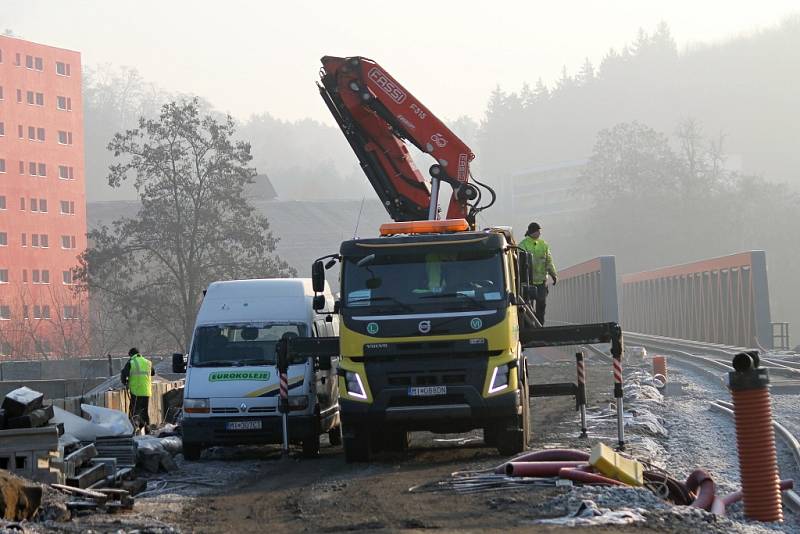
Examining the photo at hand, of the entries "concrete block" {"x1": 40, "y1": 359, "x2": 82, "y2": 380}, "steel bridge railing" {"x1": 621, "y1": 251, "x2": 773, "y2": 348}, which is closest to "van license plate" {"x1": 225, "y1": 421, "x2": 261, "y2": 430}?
"steel bridge railing" {"x1": 621, "y1": 251, "x2": 773, "y2": 348}

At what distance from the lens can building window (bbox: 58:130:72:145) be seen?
103000 millimetres

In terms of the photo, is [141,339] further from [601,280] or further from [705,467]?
[705,467]

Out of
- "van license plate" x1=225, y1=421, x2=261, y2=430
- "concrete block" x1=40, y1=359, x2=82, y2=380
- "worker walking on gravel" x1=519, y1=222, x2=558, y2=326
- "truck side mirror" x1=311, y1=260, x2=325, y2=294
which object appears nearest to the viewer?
"truck side mirror" x1=311, y1=260, x2=325, y2=294

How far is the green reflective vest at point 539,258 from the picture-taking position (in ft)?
58.4

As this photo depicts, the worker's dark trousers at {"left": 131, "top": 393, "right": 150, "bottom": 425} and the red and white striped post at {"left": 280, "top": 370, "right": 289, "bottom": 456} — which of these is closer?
the red and white striped post at {"left": 280, "top": 370, "right": 289, "bottom": 456}

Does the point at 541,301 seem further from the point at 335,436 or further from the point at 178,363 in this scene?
the point at 178,363

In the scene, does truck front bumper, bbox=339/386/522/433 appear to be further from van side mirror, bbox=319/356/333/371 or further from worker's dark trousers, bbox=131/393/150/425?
worker's dark trousers, bbox=131/393/150/425

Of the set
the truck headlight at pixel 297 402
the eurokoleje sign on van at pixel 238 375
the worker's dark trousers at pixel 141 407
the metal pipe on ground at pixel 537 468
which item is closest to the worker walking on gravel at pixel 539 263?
the truck headlight at pixel 297 402

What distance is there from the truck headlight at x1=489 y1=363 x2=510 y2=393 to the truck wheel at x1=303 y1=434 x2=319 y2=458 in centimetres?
323

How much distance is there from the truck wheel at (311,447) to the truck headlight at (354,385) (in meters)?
2.26

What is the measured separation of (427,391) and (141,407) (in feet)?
34.6

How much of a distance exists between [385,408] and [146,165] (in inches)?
1756

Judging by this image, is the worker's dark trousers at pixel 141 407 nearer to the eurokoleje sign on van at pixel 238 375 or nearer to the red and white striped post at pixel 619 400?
the eurokoleje sign on van at pixel 238 375

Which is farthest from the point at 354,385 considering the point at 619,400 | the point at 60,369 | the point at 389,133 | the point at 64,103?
the point at 64,103
